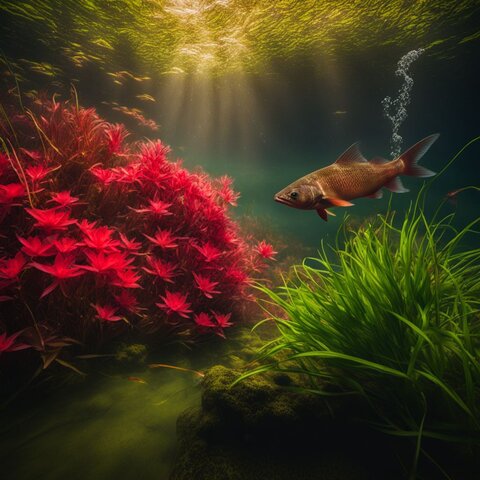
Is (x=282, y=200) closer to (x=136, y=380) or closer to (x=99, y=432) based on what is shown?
(x=136, y=380)

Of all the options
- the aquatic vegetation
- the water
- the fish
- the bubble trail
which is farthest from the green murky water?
the bubble trail

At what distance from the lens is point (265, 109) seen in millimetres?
20500

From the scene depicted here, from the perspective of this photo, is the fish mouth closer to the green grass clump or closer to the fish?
the fish

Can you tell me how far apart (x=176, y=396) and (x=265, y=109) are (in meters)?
22.0

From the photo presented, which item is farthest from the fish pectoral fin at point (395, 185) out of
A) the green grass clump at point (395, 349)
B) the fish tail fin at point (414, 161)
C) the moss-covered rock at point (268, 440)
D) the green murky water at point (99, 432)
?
the green murky water at point (99, 432)

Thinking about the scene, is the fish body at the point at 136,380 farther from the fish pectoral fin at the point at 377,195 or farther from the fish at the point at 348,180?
the fish pectoral fin at the point at 377,195

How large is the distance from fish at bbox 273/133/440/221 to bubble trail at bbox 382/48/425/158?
1344cm

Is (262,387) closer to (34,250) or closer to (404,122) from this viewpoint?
(34,250)

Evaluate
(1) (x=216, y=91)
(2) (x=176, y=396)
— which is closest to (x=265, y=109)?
(1) (x=216, y=91)

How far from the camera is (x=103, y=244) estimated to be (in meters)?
2.26

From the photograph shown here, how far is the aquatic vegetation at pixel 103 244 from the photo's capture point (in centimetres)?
217

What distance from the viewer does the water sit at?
1771 millimetres

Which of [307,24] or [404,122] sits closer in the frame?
[307,24]

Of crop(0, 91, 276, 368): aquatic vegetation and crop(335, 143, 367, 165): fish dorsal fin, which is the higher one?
crop(335, 143, 367, 165): fish dorsal fin
